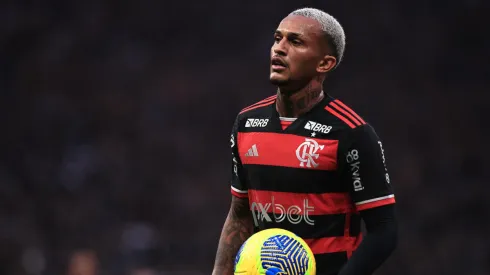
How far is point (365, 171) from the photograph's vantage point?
3551mm

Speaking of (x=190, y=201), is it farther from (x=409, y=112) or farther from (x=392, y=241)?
(x=392, y=241)

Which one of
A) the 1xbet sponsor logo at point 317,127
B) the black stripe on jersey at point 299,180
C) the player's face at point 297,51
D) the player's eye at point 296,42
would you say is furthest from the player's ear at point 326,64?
the black stripe on jersey at point 299,180

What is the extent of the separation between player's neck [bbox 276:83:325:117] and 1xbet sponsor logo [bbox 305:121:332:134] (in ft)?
0.27

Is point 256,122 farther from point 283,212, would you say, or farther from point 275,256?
point 275,256

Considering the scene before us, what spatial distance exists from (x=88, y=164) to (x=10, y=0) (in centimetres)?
321

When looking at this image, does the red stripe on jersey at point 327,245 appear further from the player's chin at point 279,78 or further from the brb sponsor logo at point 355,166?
the player's chin at point 279,78

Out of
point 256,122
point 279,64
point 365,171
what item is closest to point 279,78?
point 279,64

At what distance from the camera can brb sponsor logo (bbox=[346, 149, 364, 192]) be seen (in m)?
3.56

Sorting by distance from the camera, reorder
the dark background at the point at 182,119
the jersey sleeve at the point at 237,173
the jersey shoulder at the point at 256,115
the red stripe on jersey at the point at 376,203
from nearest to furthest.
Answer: the red stripe on jersey at the point at 376,203, the jersey shoulder at the point at 256,115, the jersey sleeve at the point at 237,173, the dark background at the point at 182,119

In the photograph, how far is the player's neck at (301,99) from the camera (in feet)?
12.4

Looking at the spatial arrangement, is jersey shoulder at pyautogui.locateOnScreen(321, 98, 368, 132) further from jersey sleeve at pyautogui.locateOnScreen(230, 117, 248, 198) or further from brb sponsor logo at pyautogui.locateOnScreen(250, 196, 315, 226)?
jersey sleeve at pyautogui.locateOnScreen(230, 117, 248, 198)

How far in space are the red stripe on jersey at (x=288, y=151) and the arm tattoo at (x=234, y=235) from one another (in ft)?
0.92

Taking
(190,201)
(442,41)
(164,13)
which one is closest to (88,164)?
(190,201)

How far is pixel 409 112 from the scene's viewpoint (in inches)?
511
